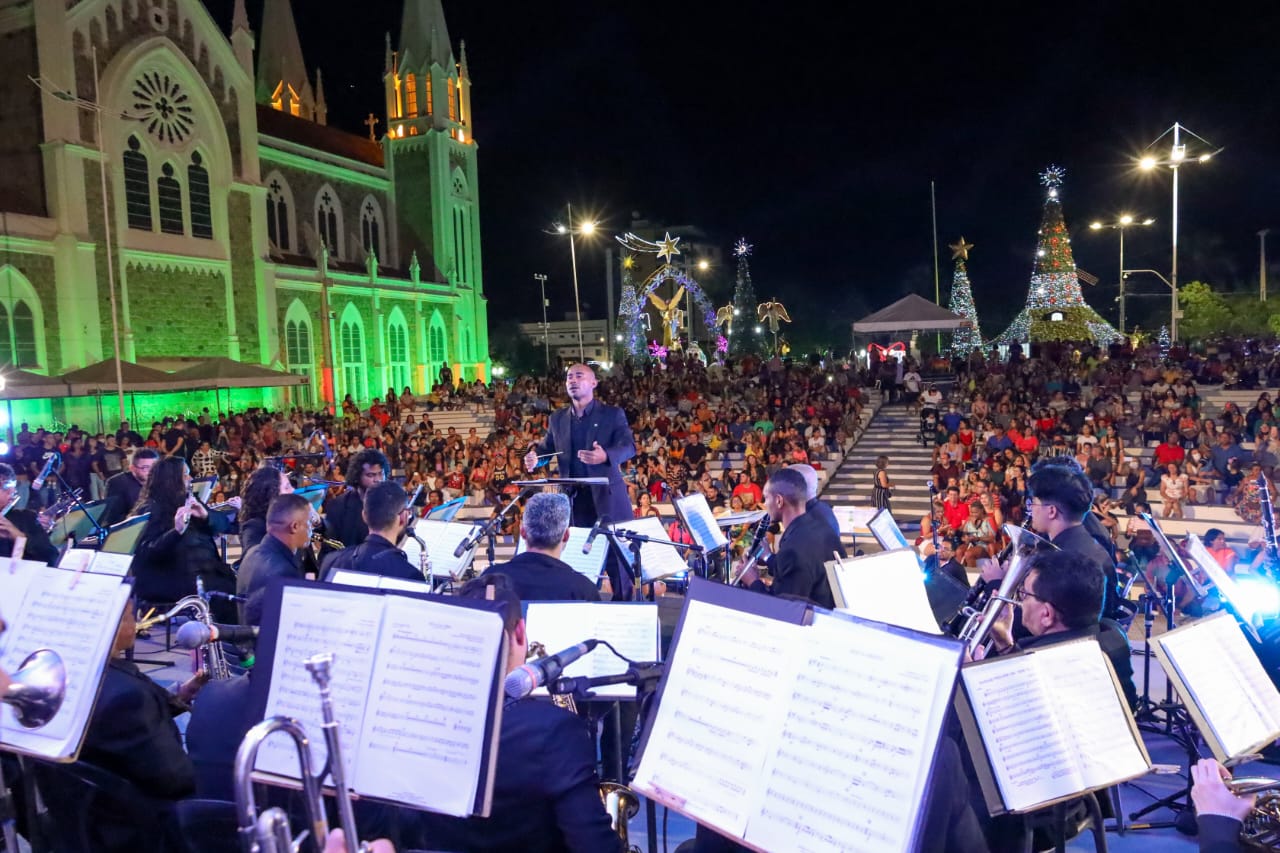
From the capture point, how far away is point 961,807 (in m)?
2.25

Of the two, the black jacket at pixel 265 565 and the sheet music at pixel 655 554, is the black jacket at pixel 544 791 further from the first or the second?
the sheet music at pixel 655 554

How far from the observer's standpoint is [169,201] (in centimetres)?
2753

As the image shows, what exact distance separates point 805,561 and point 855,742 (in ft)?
9.32

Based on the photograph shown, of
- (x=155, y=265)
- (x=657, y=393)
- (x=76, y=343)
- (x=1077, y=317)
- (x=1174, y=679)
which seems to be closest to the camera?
(x=1174, y=679)

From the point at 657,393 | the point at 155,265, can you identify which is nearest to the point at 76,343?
the point at 155,265

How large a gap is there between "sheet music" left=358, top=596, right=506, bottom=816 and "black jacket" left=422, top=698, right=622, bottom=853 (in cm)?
23

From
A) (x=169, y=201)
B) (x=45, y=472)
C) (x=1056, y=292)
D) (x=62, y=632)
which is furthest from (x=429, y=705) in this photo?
(x=1056, y=292)

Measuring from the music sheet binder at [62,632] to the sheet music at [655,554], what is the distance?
11.2 ft

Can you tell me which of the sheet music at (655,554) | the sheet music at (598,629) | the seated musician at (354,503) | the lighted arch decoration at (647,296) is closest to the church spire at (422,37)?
the lighted arch decoration at (647,296)

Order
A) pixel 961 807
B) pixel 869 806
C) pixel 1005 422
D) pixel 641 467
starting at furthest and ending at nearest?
pixel 1005 422 → pixel 641 467 → pixel 961 807 → pixel 869 806

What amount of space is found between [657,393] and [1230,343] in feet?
61.6

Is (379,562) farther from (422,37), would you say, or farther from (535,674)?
(422,37)

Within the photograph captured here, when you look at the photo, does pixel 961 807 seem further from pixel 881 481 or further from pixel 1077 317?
pixel 1077 317

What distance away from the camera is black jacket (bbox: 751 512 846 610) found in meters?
4.81
